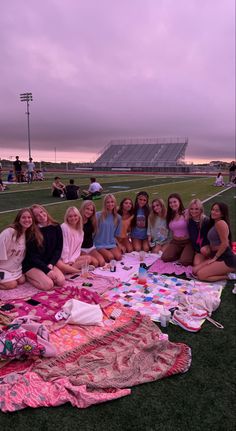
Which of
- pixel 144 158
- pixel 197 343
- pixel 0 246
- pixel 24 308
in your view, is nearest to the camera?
pixel 197 343

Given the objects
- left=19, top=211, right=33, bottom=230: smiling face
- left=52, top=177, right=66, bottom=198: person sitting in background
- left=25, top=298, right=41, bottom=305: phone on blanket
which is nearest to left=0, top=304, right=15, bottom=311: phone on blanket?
left=25, top=298, right=41, bottom=305: phone on blanket

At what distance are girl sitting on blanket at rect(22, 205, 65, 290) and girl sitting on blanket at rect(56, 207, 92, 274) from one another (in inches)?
6.9

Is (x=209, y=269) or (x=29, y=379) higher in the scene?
(x=209, y=269)

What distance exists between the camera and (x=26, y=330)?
3.22 meters

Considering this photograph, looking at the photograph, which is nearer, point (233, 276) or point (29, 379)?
point (29, 379)

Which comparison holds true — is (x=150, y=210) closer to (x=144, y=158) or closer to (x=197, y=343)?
(x=197, y=343)

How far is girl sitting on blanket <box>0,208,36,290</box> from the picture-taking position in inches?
185

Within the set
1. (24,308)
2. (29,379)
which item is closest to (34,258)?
(24,308)

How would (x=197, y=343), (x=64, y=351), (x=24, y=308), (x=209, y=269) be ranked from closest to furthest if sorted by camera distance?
1. (x=64, y=351)
2. (x=197, y=343)
3. (x=24, y=308)
4. (x=209, y=269)

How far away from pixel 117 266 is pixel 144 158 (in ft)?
244

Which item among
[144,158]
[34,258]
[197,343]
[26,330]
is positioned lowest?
[197,343]

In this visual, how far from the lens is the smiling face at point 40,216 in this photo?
5.13 metres

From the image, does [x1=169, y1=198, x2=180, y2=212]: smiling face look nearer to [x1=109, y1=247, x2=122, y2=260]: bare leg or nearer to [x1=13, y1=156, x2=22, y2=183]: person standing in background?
[x1=109, y1=247, x2=122, y2=260]: bare leg

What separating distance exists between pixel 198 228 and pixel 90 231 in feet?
6.91
